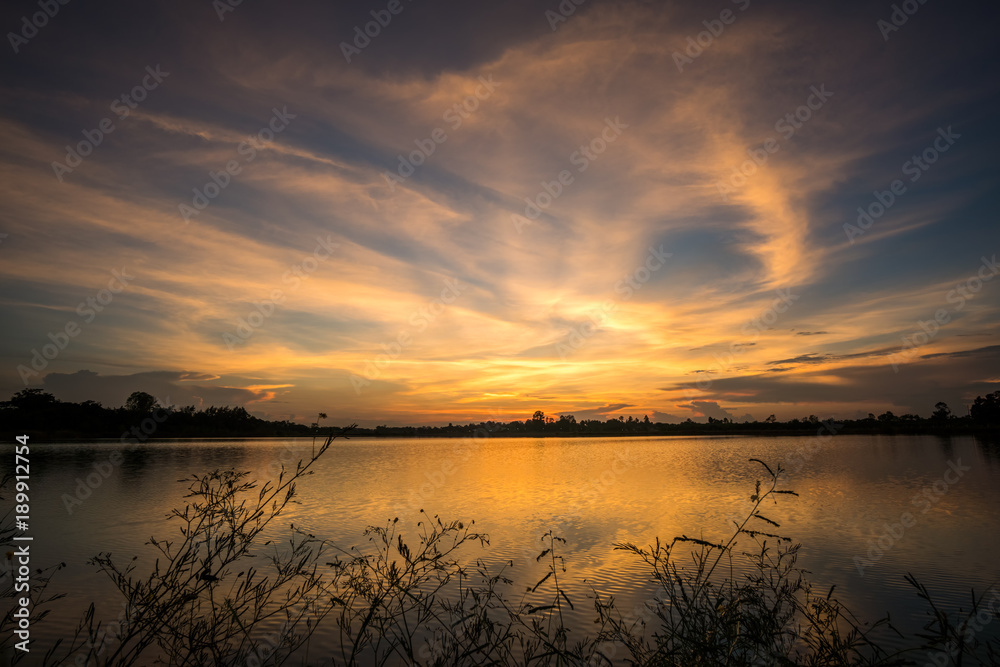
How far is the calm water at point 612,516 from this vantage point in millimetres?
11469

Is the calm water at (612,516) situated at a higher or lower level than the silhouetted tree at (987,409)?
lower

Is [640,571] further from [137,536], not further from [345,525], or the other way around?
[137,536]

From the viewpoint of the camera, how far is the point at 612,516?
19.1 meters

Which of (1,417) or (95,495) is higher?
(1,417)

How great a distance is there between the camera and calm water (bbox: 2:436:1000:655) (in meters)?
11.5

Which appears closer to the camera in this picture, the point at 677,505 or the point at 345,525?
the point at 345,525

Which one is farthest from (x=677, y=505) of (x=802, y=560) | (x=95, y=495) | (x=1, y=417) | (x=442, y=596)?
(x=1, y=417)

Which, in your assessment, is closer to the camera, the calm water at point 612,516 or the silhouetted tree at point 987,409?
the calm water at point 612,516

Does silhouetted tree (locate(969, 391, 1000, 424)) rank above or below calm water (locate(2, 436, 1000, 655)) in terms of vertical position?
above

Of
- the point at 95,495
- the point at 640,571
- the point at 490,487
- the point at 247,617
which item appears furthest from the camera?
the point at 490,487

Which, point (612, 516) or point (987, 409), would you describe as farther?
point (987, 409)

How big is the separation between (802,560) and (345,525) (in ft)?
42.5

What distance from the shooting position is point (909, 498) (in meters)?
21.9

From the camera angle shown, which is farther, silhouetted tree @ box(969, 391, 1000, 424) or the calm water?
silhouetted tree @ box(969, 391, 1000, 424)
